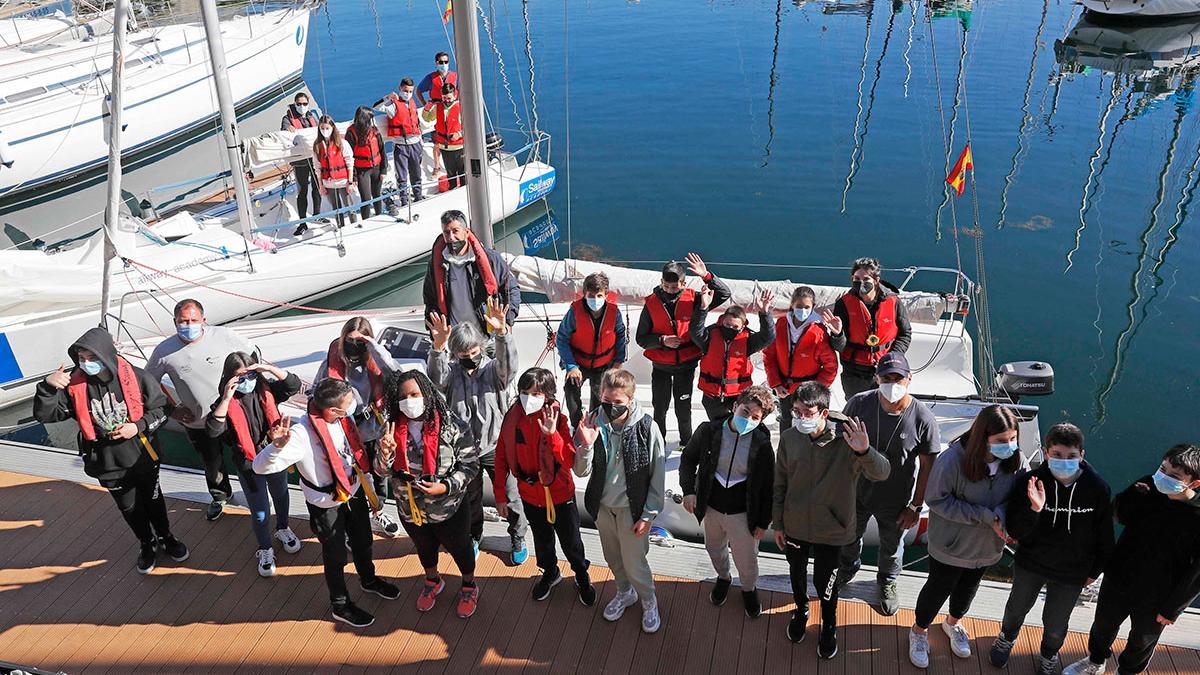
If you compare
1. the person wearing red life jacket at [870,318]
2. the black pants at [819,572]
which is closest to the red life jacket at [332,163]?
the person wearing red life jacket at [870,318]

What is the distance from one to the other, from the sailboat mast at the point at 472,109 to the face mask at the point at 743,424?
3.15 m

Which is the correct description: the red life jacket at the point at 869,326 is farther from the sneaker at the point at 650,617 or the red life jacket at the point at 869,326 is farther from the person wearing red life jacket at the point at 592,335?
the sneaker at the point at 650,617

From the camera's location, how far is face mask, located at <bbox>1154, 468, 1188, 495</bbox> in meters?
3.78

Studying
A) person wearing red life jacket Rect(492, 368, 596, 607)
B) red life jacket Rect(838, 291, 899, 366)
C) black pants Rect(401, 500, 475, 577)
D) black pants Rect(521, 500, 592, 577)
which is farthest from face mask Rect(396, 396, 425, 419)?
red life jacket Rect(838, 291, 899, 366)

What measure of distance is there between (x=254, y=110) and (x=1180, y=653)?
2253cm

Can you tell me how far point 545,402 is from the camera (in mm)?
4512

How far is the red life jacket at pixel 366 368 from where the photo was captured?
5359mm

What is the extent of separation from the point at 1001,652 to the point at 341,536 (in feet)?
11.6

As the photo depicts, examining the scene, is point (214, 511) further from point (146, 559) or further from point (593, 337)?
point (593, 337)

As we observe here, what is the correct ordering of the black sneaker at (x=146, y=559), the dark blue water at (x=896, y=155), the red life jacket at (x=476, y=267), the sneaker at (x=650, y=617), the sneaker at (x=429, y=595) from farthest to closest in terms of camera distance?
the dark blue water at (x=896, y=155), the red life jacket at (x=476, y=267), the black sneaker at (x=146, y=559), the sneaker at (x=429, y=595), the sneaker at (x=650, y=617)

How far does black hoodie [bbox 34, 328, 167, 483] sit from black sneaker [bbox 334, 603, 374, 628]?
4.91 ft

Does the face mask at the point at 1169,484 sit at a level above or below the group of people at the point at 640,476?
above

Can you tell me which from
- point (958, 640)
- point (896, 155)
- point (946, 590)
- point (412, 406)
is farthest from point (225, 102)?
point (896, 155)

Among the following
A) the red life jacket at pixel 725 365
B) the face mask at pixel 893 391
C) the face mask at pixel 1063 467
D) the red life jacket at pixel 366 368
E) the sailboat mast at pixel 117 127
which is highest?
the sailboat mast at pixel 117 127
